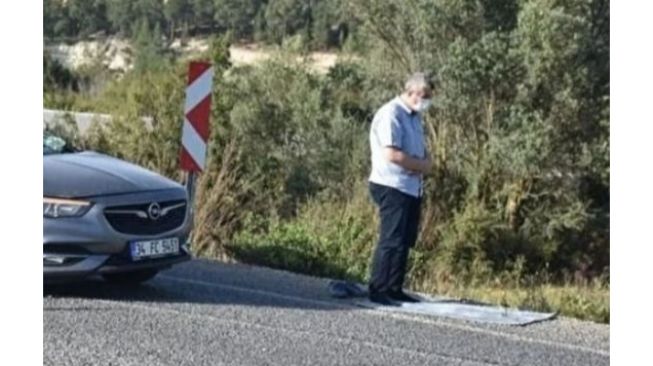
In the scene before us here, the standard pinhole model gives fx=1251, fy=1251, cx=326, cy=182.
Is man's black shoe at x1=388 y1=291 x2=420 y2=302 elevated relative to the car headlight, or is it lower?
lower

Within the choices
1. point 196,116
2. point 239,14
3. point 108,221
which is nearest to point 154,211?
point 108,221

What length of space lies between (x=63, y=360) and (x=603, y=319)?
15.1 feet

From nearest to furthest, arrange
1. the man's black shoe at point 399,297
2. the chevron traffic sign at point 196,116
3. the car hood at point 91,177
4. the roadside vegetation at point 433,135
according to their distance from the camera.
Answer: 1. the car hood at point 91,177
2. the man's black shoe at point 399,297
3. the chevron traffic sign at point 196,116
4. the roadside vegetation at point 433,135

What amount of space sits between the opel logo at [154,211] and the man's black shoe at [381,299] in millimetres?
1565

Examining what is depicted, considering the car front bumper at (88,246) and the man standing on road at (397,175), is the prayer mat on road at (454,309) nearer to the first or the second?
the man standing on road at (397,175)

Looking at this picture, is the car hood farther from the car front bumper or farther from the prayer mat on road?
the prayer mat on road

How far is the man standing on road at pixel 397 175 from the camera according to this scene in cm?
833

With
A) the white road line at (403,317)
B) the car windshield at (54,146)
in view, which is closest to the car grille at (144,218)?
the white road line at (403,317)

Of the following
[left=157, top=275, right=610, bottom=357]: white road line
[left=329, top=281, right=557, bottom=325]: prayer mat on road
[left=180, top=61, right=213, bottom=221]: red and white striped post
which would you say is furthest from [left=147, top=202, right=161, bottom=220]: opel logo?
[left=180, top=61, right=213, bottom=221]: red and white striped post

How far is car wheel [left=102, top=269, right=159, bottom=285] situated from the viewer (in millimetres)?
8488

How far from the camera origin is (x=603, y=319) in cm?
922

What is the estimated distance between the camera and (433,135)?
23.0 metres

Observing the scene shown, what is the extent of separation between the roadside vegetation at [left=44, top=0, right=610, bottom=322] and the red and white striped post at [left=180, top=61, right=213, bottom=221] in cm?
214

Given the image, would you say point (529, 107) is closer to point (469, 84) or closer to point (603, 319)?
point (469, 84)
